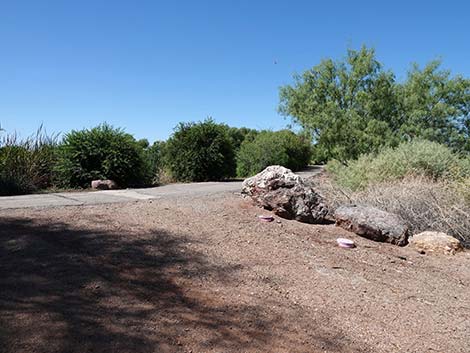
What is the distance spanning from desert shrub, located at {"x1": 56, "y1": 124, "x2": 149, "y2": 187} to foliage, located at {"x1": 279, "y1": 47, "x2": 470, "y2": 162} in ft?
30.4

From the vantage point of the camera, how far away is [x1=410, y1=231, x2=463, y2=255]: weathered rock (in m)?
6.20

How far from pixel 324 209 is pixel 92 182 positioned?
5.61 meters

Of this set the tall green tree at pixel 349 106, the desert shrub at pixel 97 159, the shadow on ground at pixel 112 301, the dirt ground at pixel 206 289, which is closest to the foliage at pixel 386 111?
the tall green tree at pixel 349 106

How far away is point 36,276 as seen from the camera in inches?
131

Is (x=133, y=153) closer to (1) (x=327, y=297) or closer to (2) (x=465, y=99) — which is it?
(1) (x=327, y=297)

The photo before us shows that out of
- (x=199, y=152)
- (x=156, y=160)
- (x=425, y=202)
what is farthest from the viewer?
(x=156, y=160)

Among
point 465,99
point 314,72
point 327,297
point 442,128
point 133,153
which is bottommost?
point 327,297

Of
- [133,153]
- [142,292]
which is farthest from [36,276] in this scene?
[133,153]

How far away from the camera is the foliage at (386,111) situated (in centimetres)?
1619

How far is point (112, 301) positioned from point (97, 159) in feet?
25.5

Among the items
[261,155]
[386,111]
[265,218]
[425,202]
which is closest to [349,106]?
[386,111]

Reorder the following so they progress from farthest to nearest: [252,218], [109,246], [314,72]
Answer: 1. [314,72]
2. [252,218]
3. [109,246]

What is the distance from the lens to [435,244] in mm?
6270

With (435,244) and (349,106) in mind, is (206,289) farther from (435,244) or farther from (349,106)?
(349,106)
